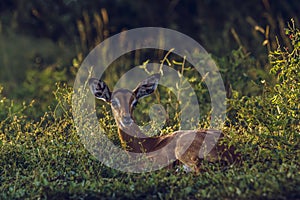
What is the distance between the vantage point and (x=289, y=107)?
20.9ft

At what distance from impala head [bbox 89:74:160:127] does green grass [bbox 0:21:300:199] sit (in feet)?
0.48

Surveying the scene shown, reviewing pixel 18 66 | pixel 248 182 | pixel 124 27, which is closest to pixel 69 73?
pixel 18 66

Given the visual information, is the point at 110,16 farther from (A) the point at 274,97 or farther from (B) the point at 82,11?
(A) the point at 274,97

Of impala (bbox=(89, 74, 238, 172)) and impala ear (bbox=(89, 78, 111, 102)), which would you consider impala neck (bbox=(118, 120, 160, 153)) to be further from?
impala ear (bbox=(89, 78, 111, 102))

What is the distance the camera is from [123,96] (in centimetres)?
716

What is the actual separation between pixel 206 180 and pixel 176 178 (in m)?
0.23

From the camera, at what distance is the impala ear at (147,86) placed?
7.27 metres

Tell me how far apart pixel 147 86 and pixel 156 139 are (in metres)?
0.54

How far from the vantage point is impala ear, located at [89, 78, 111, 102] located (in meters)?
7.24

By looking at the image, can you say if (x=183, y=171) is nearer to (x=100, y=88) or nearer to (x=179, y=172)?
(x=179, y=172)

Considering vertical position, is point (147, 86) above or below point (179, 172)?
above

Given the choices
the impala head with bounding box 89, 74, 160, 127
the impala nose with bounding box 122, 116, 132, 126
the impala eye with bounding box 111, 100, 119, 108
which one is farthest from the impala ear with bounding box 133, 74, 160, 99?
the impala nose with bounding box 122, 116, 132, 126

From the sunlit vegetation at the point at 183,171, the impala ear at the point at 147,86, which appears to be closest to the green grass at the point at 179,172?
the sunlit vegetation at the point at 183,171

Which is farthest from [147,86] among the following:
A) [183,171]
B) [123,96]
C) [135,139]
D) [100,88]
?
[183,171]
